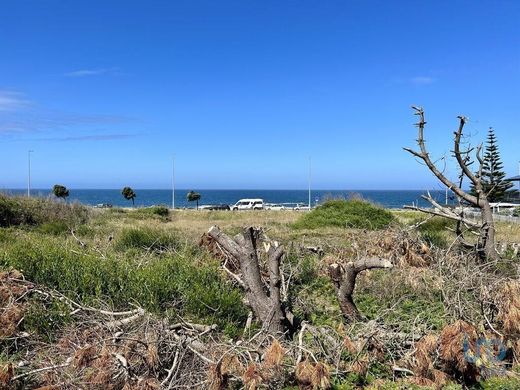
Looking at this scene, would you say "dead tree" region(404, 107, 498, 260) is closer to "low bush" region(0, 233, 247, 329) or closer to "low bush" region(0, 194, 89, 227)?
"low bush" region(0, 233, 247, 329)

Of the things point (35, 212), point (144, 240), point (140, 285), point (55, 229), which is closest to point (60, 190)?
point (35, 212)

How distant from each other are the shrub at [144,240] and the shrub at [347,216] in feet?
30.3

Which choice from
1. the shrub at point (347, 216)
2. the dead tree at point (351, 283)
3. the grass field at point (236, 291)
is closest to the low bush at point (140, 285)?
the grass field at point (236, 291)

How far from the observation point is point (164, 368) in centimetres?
468

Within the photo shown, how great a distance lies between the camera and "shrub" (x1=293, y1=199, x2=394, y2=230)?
64.4 ft

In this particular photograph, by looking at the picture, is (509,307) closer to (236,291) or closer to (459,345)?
(459,345)

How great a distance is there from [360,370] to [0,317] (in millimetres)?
3534

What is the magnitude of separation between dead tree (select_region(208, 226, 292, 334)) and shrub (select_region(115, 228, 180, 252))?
3809mm

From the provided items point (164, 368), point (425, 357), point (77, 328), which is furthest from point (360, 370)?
point (77, 328)

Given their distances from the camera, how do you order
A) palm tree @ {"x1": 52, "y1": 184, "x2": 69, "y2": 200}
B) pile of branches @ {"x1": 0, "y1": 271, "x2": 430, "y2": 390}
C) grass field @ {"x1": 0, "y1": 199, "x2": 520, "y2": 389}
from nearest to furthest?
pile of branches @ {"x1": 0, "y1": 271, "x2": 430, "y2": 390} → grass field @ {"x1": 0, "y1": 199, "x2": 520, "y2": 389} → palm tree @ {"x1": 52, "y1": 184, "x2": 69, "y2": 200}

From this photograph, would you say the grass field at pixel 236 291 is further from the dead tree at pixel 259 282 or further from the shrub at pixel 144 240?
the shrub at pixel 144 240

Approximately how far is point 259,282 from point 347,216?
49.1 ft

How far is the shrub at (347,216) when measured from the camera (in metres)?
19.6

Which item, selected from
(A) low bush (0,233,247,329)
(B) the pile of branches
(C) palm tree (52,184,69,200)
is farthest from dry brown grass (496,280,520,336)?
(C) palm tree (52,184,69,200)
